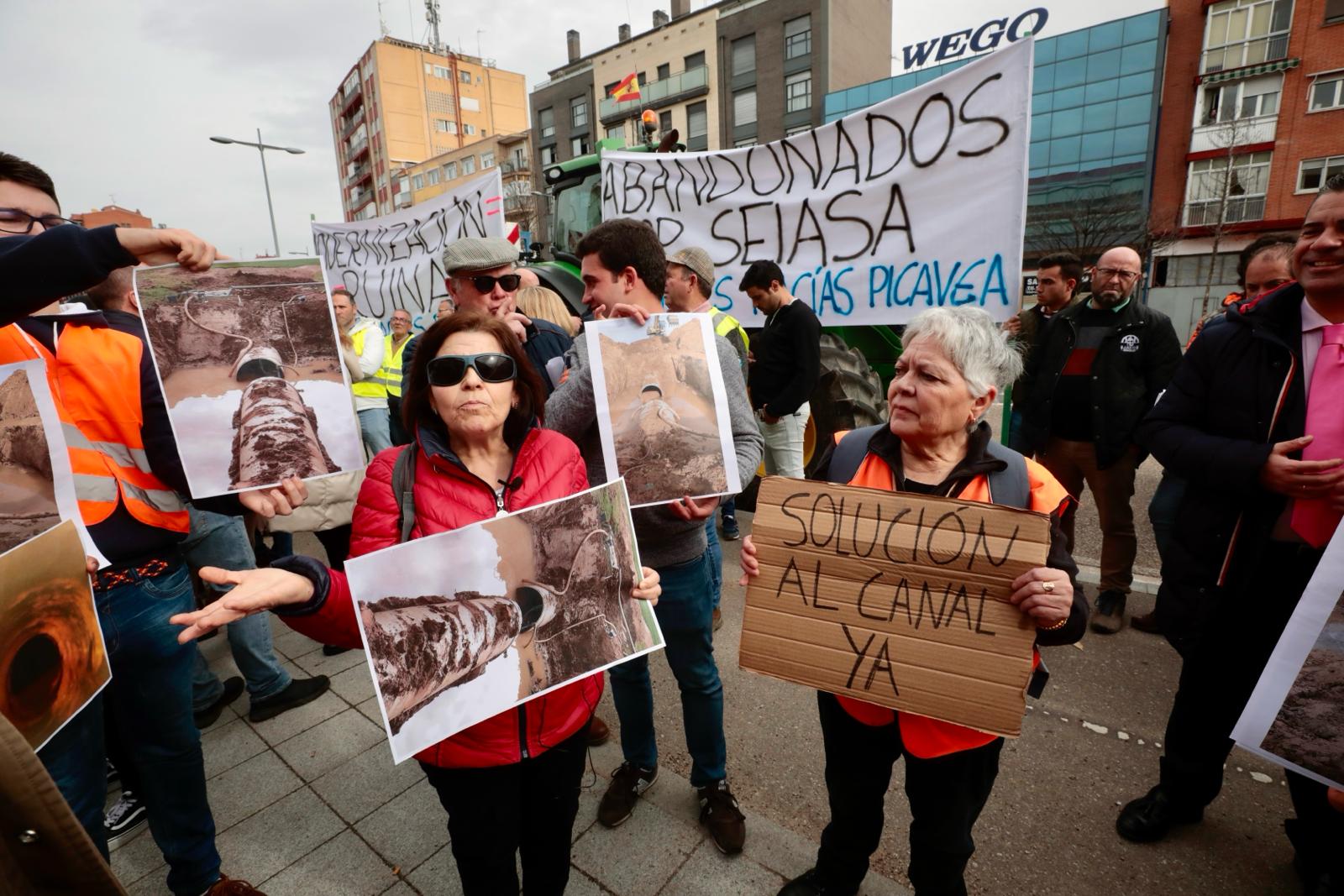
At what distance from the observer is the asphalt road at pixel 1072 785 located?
6.30ft

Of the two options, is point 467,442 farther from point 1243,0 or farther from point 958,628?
point 1243,0

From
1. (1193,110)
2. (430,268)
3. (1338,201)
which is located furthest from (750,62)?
(1338,201)

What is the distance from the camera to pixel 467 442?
4.84 ft

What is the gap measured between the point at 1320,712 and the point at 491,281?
8.00ft

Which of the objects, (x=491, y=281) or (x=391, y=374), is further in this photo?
(x=391, y=374)

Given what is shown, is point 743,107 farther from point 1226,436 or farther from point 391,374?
point 1226,436

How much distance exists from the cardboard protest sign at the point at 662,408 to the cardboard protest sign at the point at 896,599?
0.33m

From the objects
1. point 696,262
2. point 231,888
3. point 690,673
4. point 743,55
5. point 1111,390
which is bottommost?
point 231,888

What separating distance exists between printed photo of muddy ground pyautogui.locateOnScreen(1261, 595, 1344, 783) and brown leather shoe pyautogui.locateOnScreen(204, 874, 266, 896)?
8.98 ft

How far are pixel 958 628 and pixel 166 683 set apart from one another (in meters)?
2.14

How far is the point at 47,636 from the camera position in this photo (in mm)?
1183

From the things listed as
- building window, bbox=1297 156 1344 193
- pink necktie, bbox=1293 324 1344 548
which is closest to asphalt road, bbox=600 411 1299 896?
pink necktie, bbox=1293 324 1344 548

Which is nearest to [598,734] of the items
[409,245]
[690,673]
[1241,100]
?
[690,673]

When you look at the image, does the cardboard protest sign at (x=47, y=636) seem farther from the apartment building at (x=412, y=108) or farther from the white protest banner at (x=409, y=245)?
the apartment building at (x=412, y=108)
